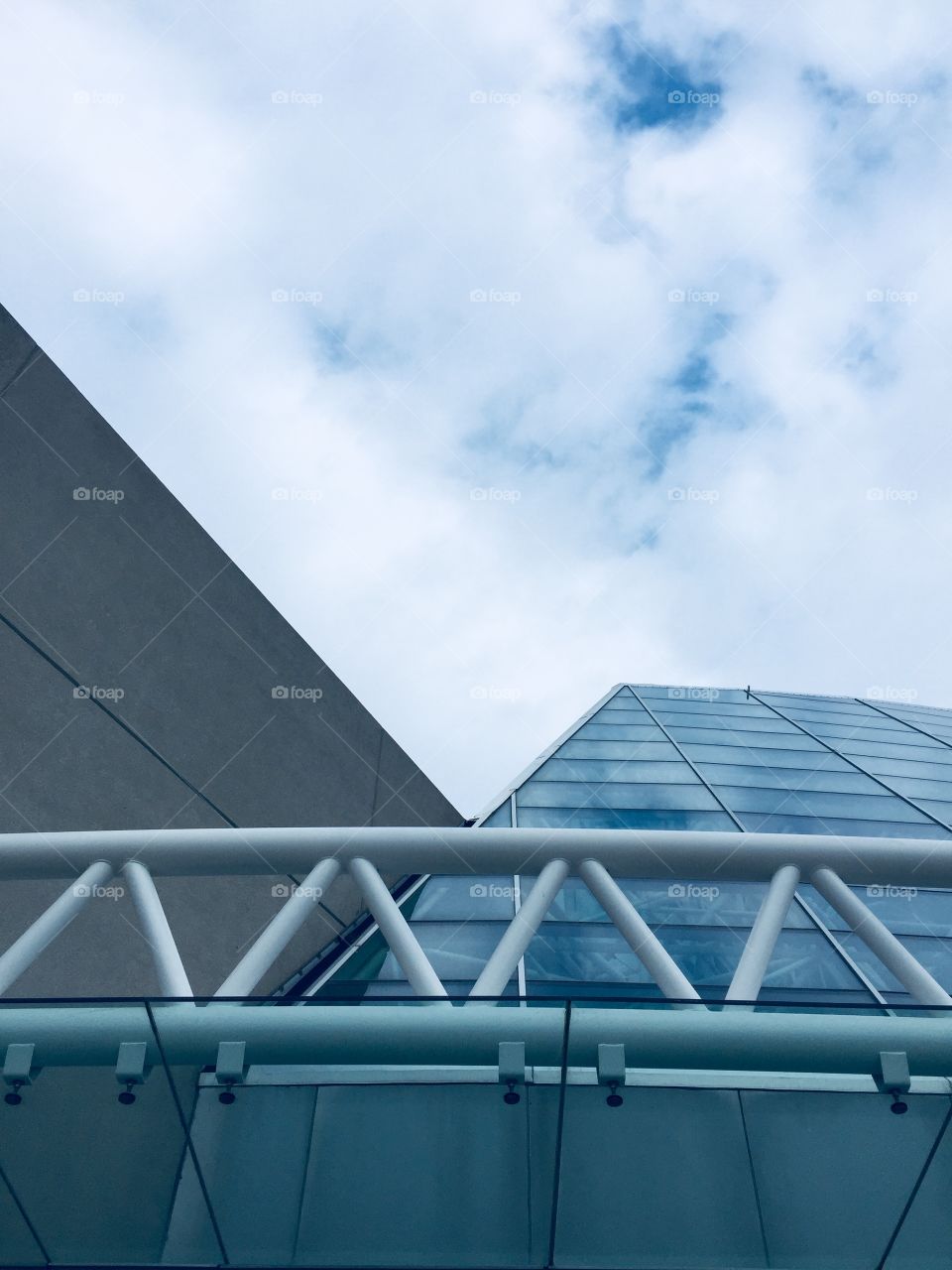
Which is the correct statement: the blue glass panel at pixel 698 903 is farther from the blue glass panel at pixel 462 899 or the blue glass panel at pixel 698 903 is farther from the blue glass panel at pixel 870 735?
the blue glass panel at pixel 870 735

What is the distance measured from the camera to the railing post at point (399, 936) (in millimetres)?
9625

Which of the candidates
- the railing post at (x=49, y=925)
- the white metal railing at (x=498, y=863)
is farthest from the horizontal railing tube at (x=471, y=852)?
the railing post at (x=49, y=925)

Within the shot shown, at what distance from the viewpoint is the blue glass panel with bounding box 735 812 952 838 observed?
20.2m

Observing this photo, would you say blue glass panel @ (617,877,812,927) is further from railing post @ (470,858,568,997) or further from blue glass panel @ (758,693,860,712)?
blue glass panel @ (758,693,860,712)

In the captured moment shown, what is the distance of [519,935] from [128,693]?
6559mm

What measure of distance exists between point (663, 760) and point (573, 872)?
507 inches

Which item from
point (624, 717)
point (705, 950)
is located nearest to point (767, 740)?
point (624, 717)

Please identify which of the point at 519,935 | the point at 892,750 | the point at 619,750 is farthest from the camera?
the point at 892,750

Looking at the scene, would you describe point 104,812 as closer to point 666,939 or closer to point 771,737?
point 666,939

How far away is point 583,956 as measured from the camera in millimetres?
15195

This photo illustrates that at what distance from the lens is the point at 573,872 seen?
462 inches

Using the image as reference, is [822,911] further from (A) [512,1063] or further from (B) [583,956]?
(A) [512,1063]

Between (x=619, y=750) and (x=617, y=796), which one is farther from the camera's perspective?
(x=619, y=750)

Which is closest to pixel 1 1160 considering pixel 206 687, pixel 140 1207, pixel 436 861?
pixel 140 1207
